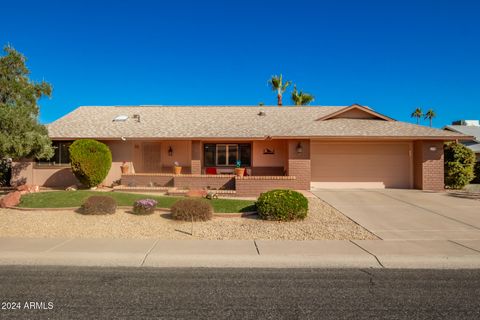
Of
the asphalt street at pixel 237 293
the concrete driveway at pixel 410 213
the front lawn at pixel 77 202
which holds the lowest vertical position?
the asphalt street at pixel 237 293

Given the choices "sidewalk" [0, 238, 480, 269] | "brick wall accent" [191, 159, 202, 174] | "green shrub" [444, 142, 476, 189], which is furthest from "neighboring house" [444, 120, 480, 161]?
"sidewalk" [0, 238, 480, 269]

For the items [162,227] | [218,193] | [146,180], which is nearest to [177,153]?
[146,180]

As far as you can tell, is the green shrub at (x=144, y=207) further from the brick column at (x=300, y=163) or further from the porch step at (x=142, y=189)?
the brick column at (x=300, y=163)

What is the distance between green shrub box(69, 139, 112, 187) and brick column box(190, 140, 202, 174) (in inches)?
180

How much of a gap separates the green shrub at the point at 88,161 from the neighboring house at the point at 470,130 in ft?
83.0

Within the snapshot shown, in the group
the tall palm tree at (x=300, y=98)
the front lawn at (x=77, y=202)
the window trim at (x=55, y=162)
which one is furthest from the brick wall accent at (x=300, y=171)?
the tall palm tree at (x=300, y=98)

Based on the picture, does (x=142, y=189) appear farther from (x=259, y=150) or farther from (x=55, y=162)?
(x=259, y=150)

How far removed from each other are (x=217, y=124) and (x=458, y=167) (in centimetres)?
1404

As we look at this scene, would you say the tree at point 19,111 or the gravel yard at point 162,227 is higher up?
the tree at point 19,111

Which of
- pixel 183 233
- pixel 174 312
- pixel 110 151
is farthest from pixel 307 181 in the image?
pixel 174 312

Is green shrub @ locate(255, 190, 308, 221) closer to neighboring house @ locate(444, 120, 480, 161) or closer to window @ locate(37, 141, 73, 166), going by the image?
window @ locate(37, 141, 73, 166)

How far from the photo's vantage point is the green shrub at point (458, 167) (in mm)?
17172

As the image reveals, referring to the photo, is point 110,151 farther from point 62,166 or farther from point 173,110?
point 173,110

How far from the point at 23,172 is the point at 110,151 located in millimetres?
5121
